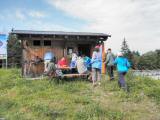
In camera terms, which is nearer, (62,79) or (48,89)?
(48,89)

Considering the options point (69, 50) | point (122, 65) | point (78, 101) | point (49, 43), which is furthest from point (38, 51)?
point (78, 101)

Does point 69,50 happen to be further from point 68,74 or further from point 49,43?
point 68,74

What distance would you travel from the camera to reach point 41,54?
2361 centimetres

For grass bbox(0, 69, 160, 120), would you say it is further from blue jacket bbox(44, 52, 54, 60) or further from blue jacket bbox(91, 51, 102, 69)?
blue jacket bbox(44, 52, 54, 60)

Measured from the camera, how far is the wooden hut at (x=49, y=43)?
22.9 metres

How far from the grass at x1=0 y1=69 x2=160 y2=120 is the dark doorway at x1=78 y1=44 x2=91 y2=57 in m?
7.06

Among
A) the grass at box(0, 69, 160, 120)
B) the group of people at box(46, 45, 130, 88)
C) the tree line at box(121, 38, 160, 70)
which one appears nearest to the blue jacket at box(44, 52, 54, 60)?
the group of people at box(46, 45, 130, 88)

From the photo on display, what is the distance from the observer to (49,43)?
79.1ft

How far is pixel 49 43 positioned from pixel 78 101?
1115 cm

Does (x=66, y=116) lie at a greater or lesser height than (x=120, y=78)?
lesser

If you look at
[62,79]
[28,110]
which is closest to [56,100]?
[28,110]

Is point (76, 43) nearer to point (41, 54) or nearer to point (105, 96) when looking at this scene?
point (41, 54)

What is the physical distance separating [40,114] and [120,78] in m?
4.86

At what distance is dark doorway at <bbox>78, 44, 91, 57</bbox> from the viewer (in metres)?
24.9
